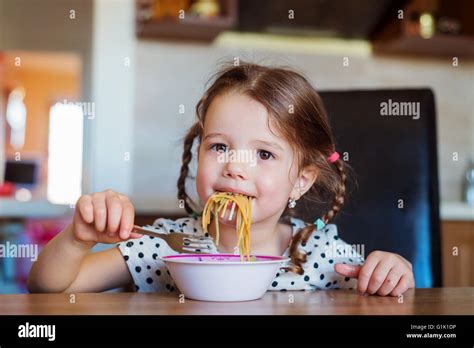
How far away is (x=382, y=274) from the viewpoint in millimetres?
1029

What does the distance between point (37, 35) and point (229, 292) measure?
228 cm

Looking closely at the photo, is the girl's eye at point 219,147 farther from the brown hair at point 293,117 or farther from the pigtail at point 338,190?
the pigtail at point 338,190

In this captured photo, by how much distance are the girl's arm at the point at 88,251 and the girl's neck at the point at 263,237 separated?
19cm

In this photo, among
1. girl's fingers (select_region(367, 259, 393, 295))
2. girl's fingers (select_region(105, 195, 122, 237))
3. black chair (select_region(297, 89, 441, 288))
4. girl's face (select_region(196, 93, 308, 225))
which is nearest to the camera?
girl's fingers (select_region(105, 195, 122, 237))

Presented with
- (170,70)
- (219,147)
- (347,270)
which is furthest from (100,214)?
(170,70)

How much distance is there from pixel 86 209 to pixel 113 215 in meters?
0.04

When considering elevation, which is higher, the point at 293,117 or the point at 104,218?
the point at 293,117

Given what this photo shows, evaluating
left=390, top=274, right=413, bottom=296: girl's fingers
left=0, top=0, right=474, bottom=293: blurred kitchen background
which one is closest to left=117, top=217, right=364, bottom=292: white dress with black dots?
left=390, top=274, right=413, bottom=296: girl's fingers

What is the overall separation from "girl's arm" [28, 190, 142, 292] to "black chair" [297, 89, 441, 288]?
0.61m

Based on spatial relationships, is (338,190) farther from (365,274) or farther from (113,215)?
(113,215)

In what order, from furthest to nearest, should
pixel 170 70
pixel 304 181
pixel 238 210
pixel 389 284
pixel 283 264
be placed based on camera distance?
1. pixel 170 70
2. pixel 304 181
3. pixel 283 264
4. pixel 238 210
5. pixel 389 284

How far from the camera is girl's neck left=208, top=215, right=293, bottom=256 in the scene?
125cm

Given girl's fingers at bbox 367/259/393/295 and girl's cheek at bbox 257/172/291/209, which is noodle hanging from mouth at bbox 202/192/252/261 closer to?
girl's cheek at bbox 257/172/291/209

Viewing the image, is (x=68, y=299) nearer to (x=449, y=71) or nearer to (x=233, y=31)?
(x=233, y=31)
